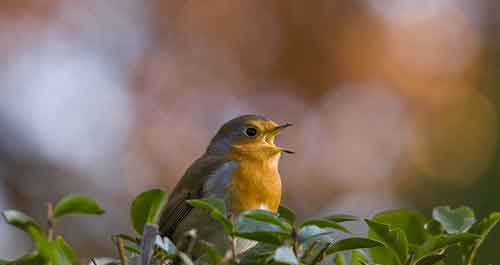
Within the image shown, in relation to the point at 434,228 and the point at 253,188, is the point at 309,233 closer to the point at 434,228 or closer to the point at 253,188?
the point at 434,228

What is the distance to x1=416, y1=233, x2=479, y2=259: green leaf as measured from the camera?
56.7 inches

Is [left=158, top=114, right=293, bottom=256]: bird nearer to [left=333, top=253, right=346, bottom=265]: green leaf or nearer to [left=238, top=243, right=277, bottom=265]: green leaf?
[left=333, top=253, right=346, bottom=265]: green leaf

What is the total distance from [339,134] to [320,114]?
0.27 meters

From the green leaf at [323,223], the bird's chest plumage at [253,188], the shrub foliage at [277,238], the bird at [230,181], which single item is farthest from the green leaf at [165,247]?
the bird's chest plumage at [253,188]

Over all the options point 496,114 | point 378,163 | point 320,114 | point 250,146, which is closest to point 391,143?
point 378,163

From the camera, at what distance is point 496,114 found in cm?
507

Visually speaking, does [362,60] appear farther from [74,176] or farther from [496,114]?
[74,176]

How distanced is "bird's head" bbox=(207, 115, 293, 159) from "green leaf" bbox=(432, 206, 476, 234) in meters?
2.00

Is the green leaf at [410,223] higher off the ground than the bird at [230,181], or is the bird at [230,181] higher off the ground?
the green leaf at [410,223]

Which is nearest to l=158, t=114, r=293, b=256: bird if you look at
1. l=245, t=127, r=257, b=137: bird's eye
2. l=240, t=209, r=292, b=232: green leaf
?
l=245, t=127, r=257, b=137: bird's eye

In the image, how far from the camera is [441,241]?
1447 millimetres

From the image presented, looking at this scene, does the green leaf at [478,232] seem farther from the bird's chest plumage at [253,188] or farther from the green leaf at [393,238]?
the bird's chest plumage at [253,188]

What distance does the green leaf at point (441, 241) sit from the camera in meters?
1.44

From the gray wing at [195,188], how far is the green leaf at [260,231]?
1.88 m
